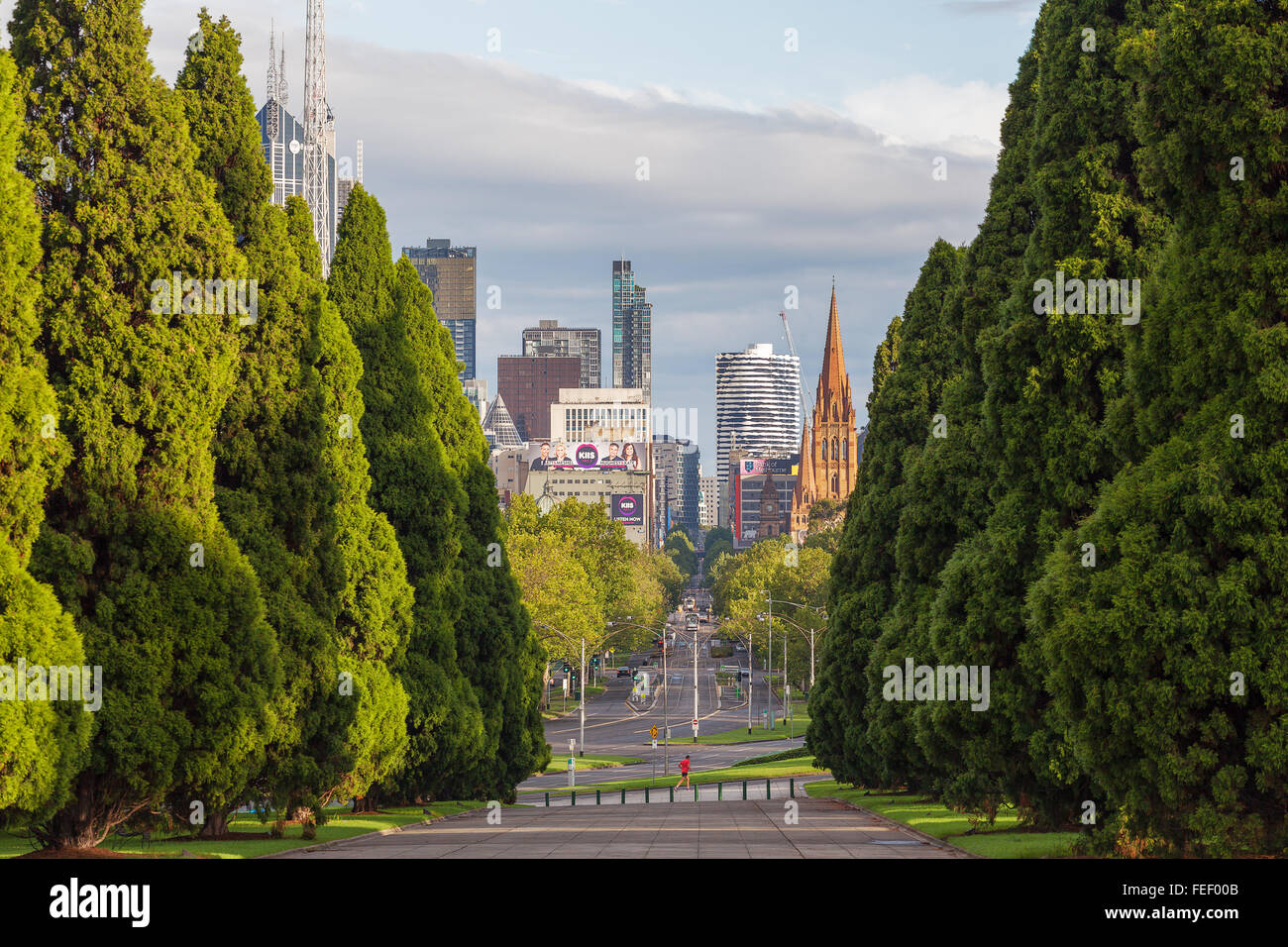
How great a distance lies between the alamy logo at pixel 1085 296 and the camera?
24297 millimetres

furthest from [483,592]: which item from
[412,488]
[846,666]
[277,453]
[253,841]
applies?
[253,841]

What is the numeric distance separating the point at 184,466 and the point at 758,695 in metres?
119

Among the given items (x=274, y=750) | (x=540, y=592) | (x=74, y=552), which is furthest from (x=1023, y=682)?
(x=540, y=592)

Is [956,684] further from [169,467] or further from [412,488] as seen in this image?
[412,488]

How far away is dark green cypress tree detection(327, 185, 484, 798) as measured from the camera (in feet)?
122

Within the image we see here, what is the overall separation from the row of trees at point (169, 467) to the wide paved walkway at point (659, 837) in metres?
2.64

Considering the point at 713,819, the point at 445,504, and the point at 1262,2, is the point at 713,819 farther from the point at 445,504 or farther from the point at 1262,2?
the point at 1262,2

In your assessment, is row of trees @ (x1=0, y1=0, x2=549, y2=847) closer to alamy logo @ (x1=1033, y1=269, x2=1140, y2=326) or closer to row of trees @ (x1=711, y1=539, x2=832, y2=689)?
alamy logo @ (x1=1033, y1=269, x2=1140, y2=326)

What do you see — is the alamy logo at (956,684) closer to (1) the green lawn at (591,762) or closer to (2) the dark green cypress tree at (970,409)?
(2) the dark green cypress tree at (970,409)

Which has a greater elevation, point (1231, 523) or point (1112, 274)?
point (1112, 274)

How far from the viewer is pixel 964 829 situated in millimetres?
30047
